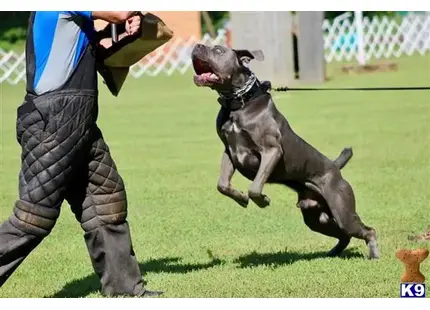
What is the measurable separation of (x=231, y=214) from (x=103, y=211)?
3305mm

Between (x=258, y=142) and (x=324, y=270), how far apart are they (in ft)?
3.25

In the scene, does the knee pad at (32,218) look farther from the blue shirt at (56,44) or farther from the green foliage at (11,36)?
the green foliage at (11,36)

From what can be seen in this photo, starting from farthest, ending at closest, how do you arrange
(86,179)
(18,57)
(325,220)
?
(18,57)
(325,220)
(86,179)

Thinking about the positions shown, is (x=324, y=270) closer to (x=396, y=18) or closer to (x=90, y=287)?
(x=90, y=287)

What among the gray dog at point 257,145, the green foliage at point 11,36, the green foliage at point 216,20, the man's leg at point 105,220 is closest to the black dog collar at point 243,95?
the gray dog at point 257,145

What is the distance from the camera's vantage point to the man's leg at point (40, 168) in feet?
19.3

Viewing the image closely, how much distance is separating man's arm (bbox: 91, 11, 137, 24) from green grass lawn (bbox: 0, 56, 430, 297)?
1.71m

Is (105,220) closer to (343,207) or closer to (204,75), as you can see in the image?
(204,75)

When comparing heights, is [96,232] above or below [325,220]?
above

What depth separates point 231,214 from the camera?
9.45 m

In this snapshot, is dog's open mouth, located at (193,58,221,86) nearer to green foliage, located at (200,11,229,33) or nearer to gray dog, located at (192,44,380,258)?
gray dog, located at (192,44,380,258)

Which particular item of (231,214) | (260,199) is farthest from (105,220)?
(231,214)
